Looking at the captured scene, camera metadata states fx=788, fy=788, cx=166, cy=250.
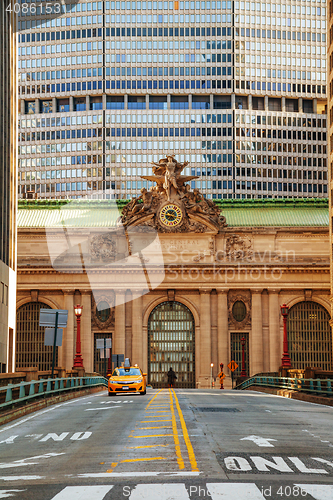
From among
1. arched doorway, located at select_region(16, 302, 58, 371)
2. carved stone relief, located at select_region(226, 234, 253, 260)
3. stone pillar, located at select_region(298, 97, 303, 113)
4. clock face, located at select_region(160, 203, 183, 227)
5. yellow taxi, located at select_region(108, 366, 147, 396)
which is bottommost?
yellow taxi, located at select_region(108, 366, 147, 396)

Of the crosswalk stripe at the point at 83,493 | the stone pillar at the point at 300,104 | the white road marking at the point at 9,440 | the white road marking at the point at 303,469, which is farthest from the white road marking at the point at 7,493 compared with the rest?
the stone pillar at the point at 300,104

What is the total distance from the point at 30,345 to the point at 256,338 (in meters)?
22.0

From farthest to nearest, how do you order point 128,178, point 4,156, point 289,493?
point 128,178, point 4,156, point 289,493

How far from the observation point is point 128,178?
519 feet

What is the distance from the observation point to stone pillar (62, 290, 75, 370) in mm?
76312

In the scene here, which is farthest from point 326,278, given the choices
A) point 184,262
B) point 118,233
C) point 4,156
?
point 4,156

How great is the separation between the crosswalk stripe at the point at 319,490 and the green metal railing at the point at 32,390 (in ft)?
43.3

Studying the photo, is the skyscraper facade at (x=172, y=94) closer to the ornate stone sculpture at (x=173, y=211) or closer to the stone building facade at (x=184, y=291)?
the ornate stone sculpture at (x=173, y=211)

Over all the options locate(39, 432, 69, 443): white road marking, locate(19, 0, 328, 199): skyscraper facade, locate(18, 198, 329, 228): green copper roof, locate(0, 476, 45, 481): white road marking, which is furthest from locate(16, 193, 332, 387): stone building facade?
locate(19, 0, 328, 199): skyscraper facade

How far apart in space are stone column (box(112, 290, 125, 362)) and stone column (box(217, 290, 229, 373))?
9.35 metres

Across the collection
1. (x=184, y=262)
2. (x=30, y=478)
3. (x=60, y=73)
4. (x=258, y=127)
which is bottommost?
(x=30, y=478)

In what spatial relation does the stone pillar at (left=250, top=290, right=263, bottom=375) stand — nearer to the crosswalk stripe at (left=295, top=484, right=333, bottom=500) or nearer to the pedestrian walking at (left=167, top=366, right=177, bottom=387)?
the pedestrian walking at (left=167, top=366, right=177, bottom=387)

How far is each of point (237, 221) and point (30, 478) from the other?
6768 cm

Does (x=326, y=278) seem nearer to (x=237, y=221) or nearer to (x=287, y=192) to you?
(x=237, y=221)
